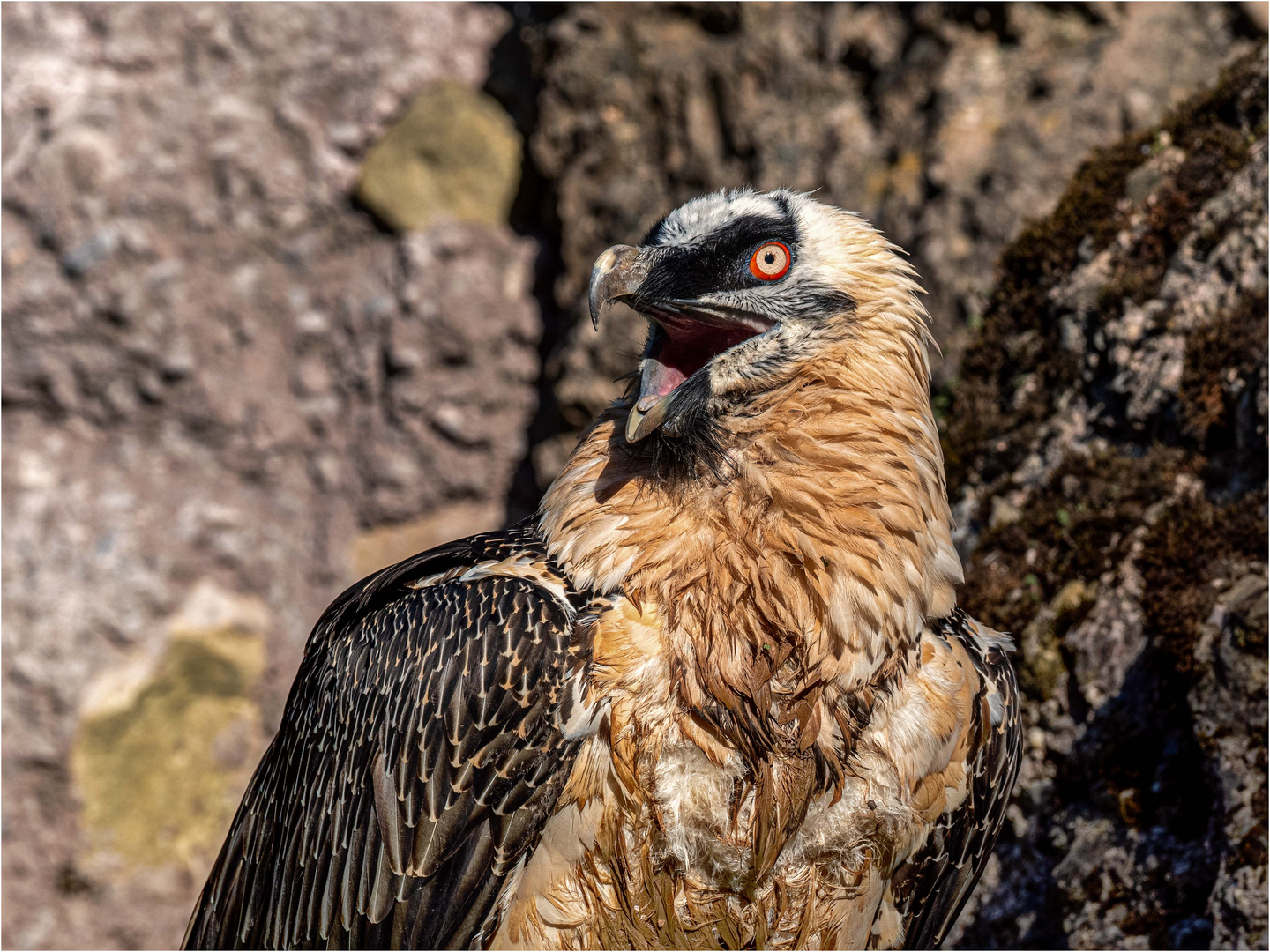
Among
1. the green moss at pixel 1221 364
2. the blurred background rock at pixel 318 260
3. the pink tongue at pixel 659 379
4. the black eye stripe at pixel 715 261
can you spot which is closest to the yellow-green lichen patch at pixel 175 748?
the blurred background rock at pixel 318 260

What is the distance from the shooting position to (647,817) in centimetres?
291

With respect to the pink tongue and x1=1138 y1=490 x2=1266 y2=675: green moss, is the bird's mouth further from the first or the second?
x1=1138 y1=490 x2=1266 y2=675: green moss

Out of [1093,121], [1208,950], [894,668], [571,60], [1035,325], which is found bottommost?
[1208,950]

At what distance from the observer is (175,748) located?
8.98 metres

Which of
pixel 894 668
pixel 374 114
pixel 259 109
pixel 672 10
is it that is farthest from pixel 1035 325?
pixel 259 109

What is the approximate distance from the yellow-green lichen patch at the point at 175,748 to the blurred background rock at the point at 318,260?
0.02 metres

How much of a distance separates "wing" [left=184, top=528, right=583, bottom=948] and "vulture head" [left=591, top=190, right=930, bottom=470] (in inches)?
27.2

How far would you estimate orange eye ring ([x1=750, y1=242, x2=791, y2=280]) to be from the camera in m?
3.23

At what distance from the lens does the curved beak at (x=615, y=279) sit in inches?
124

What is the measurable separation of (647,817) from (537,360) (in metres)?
7.02

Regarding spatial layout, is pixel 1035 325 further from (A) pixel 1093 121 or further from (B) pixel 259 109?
(B) pixel 259 109

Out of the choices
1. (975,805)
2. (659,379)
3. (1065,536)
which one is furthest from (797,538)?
(1065,536)

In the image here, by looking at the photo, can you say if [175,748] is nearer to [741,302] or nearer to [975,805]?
[975,805]

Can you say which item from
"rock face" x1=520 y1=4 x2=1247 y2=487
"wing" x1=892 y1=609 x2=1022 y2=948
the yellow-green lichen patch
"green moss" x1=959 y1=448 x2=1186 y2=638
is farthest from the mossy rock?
"wing" x1=892 y1=609 x2=1022 y2=948
